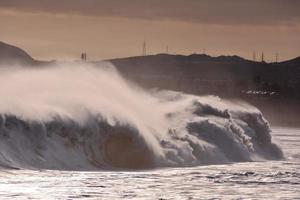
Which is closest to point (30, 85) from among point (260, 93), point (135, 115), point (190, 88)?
point (135, 115)

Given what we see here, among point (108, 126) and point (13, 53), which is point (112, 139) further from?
point (13, 53)

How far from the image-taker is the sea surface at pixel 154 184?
2878 cm

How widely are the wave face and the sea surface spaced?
1912 millimetres

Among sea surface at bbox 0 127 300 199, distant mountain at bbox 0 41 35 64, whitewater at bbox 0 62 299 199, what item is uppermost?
distant mountain at bbox 0 41 35 64

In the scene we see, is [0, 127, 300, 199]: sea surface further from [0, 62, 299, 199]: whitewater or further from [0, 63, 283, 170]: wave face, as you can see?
[0, 63, 283, 170]: wave face

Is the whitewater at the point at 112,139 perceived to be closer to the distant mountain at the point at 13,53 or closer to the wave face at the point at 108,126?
the wave face at the point at 108,126

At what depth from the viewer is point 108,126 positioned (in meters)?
40.3

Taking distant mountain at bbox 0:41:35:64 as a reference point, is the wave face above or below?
below

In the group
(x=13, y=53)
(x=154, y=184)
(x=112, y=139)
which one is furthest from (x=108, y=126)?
(x=13, y=53)

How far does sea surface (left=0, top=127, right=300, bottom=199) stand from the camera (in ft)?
94.4

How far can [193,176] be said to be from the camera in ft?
114

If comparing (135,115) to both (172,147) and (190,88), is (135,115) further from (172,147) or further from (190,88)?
(190,88)

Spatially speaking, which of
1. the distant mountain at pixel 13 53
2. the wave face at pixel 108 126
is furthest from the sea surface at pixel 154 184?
the distant mountain at pixel 13 53

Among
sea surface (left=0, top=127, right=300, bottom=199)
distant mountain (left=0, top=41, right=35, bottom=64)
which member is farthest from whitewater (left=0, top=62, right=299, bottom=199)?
distant mountain (left=0, top=41, right=35, bottom=64)
